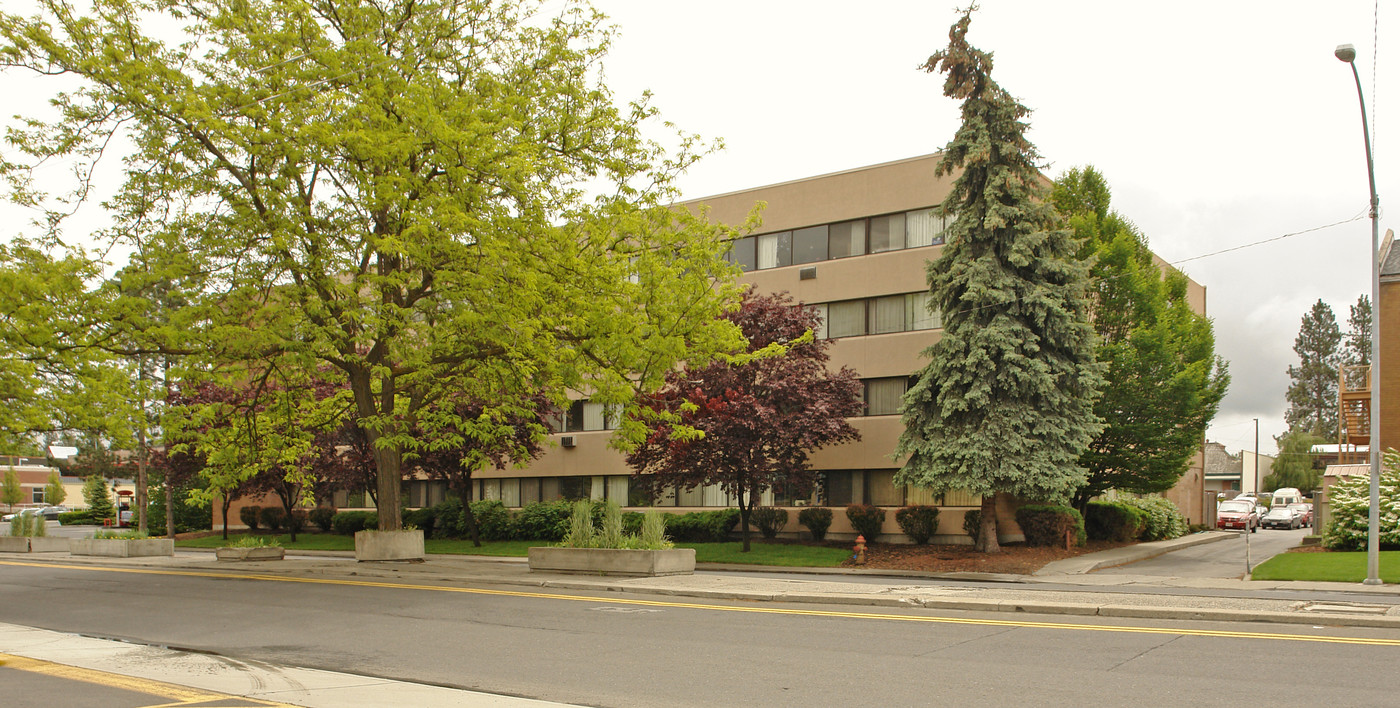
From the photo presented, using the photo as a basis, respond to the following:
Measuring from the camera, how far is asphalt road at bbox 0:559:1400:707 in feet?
26.2

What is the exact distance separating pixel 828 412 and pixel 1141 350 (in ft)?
31.1

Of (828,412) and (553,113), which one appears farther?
(828,412)

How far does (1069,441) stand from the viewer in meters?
25.5

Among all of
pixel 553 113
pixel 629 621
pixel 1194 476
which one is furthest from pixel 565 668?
pixel 1194 476

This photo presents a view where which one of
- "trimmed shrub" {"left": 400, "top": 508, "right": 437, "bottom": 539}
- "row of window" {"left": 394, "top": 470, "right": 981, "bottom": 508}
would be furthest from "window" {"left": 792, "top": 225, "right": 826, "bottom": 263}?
"trimmed shrub" {"left": 400, "top": 508, "right": 437, "bottom": 539}

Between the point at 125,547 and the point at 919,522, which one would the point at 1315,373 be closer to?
the point at 919,522

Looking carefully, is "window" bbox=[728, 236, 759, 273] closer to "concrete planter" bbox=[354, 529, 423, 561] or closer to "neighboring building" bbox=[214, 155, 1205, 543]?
"neighboring building" bbox=[214, 155, 1205, 543]

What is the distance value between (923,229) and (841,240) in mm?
3080

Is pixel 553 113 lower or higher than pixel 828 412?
higher

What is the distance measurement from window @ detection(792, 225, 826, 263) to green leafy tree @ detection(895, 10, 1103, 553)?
708 cm

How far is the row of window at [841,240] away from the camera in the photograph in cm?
3183

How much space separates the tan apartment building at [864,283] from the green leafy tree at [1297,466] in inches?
2380

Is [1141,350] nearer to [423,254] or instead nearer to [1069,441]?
[1069,441]

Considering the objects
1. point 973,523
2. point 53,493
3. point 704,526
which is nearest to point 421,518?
point 704,526
